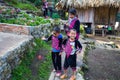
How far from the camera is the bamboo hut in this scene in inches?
634

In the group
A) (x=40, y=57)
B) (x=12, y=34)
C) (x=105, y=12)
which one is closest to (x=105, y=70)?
(x=40, y=57)

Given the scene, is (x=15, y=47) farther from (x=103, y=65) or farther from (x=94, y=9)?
(x=94, y=9)

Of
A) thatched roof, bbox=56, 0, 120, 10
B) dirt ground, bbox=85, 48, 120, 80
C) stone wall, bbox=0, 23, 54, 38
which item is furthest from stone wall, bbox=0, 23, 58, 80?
thatched roof, bbox=56, 0, 120, 10

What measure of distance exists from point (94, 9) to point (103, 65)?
914 cm

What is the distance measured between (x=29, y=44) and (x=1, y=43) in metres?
1.25

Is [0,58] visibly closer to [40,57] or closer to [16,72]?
[16,72]

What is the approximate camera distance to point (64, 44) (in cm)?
596

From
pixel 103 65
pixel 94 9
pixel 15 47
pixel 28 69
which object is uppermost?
pixel 15 47

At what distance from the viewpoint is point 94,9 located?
56.5ft

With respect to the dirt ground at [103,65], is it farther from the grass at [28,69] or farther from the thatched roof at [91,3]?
the thatched roof at [91,3]

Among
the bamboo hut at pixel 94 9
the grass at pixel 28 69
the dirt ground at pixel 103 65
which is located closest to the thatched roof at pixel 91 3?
the bamboo hut at pixel 94 9

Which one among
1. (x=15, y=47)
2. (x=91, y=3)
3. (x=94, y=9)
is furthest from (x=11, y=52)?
(x=94, y=9)

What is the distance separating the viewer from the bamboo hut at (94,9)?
1609 cm

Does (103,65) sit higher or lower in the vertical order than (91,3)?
lower
